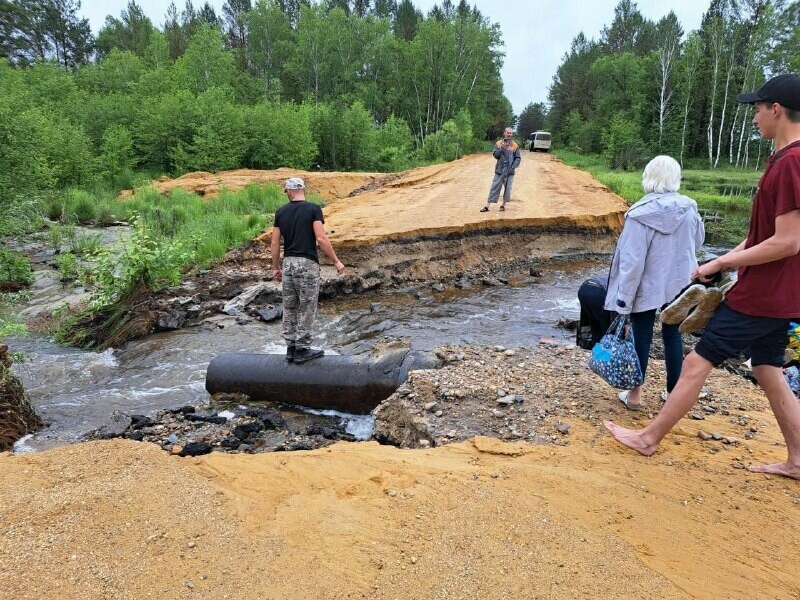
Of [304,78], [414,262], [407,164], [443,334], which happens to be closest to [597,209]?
[414,262]

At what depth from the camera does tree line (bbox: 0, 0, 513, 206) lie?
20359mm

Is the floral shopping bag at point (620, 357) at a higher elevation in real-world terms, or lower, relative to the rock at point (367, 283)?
higher

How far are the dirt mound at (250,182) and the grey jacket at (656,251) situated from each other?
16.3 meters

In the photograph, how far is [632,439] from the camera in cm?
335

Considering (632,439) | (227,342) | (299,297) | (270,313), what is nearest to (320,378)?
(299,297)

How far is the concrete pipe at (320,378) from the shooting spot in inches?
203

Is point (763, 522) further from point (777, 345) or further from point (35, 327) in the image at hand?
point (35, 327)

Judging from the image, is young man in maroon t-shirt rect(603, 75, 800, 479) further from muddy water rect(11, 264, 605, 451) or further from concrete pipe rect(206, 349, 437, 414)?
muddy water rect(11, 264, 605, 451)

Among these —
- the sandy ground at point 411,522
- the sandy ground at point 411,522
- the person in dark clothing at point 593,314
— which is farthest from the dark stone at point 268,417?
the person in dark clothing at point 593,314

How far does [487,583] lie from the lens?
2.22 metres

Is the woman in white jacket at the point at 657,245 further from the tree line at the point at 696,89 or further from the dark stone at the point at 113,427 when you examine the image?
the tree line at the point at 696,89

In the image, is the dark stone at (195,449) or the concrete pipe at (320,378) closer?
the dark stone at (195,449)

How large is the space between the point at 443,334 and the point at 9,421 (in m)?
5.27

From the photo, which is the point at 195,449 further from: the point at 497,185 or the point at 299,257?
the point at 497,185
